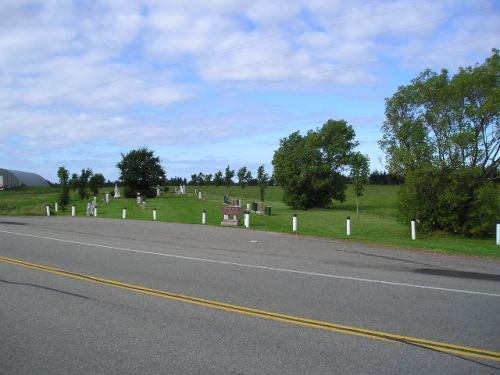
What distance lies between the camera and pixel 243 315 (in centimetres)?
722

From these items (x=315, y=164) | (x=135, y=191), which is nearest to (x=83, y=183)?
A: (x=135, y=191)

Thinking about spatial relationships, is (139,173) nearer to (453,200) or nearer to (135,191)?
(135,191)

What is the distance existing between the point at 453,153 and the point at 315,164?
31289 mm

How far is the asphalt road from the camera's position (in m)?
5.36

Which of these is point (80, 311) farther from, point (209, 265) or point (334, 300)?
point (209, 265)

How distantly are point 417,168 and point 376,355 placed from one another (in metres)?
18.5

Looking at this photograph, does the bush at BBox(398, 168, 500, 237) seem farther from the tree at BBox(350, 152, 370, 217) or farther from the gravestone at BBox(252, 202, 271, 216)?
the tree at BBox(350, 152, 370, 217)

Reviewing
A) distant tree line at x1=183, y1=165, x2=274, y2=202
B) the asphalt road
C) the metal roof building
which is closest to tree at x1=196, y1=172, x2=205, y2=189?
distant tree line at x1=183, y1=165, x2=274, y2=202

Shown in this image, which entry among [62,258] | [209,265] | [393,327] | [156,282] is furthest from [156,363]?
[62,258]

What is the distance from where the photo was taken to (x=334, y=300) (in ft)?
27.1

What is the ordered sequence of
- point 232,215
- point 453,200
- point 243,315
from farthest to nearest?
point 232,215 → point 453,200 → point 243,315

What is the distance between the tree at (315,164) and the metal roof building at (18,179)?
2866 inches

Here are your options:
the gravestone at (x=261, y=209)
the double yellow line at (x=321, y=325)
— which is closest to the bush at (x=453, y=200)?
the double yellow line at (x=321, y=325)

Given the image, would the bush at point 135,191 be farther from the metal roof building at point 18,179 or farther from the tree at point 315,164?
the metal roof building at point 18,179
